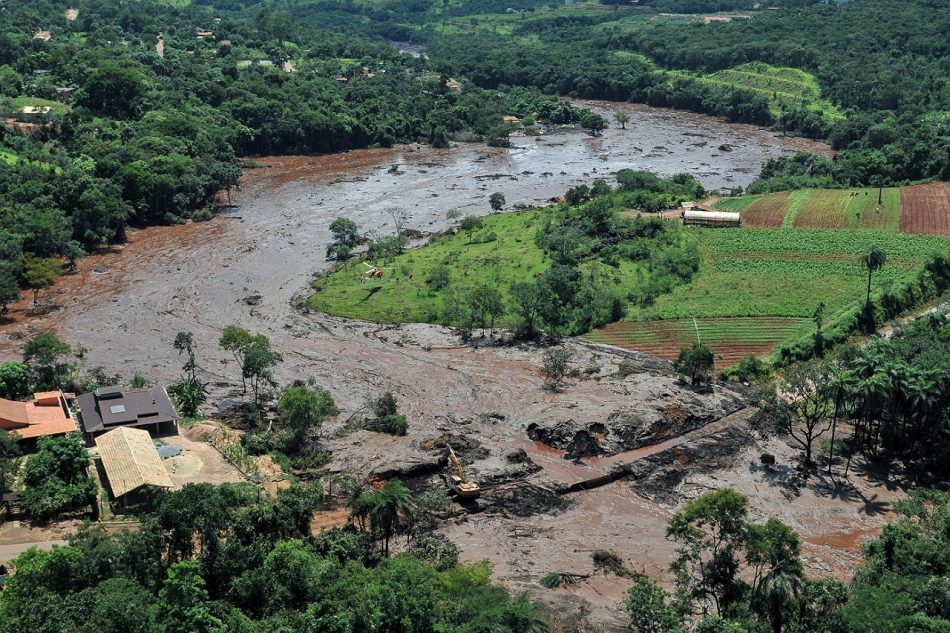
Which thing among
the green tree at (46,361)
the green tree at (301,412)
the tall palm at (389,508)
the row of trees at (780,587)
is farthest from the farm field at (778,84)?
the tall palm at (389,508)

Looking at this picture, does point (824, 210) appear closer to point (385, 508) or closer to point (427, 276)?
point (427, 276)

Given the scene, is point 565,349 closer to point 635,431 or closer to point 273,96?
point 635,431

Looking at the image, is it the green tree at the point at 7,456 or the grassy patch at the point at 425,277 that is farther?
the grassy patch at the point at 425,277

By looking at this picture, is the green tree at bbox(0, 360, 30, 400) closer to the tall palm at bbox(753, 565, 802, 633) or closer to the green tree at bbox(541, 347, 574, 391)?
the green tree at bbox(541, 347, 574, 391)

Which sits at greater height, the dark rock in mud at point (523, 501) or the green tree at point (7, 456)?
the green tree at point (7, 456)

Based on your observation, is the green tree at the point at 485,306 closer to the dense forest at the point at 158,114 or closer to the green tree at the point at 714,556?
the green tree at the point at 714,556

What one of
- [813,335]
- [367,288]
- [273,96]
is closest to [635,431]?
[813,335]

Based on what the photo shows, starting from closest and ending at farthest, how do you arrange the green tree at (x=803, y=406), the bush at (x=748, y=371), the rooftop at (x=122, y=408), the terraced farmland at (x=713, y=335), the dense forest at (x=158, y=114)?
1. the green tree at (x=803, y=406)
2. the rooftop at (x=122, y=408)
3. the bush at (x=748, y=371)
4. the terraced farmland at (x=713, y=335)
5. the dense forest at (x=158, y=114)
